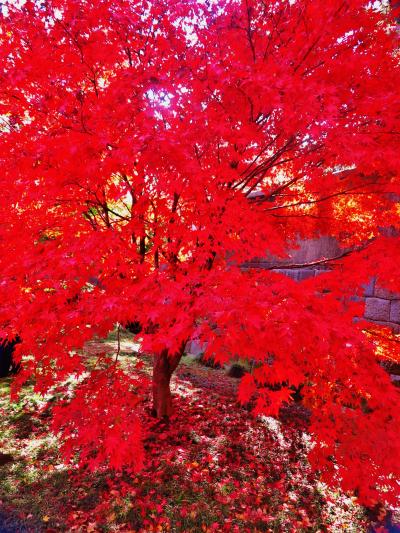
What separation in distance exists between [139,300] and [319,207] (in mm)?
3739

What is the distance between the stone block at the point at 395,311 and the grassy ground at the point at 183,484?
2750 millimetres

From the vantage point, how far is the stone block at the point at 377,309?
737 centimetres

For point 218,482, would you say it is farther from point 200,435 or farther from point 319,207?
point 319,207

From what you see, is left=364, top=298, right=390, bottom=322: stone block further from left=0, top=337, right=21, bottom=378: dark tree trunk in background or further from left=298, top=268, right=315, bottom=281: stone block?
left=0, top=337, right=21, bottom=378: dark tree trunk in background

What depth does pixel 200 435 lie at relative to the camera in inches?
252

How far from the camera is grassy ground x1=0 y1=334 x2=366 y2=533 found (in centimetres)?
448

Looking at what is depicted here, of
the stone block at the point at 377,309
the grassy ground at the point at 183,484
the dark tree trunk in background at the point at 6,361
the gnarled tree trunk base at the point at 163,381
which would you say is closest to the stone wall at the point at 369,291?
the stone block at the point at 377,309

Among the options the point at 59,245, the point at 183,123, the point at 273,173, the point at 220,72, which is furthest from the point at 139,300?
the point at 273,173

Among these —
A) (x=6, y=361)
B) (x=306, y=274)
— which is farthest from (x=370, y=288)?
(x=6, y=361)

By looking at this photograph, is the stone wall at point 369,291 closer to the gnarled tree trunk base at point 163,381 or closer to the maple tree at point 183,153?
the maple tree at point 183,153

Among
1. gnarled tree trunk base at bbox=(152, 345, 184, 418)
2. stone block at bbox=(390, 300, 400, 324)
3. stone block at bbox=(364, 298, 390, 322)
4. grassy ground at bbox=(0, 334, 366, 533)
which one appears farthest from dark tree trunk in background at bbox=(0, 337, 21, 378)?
stone block at bbox=(390, 300, 400, 324)

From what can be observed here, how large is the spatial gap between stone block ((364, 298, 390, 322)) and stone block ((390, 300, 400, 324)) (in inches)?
3.3

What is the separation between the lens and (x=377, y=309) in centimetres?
755

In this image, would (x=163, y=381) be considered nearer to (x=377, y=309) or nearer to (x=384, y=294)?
(x=377, y=309)
